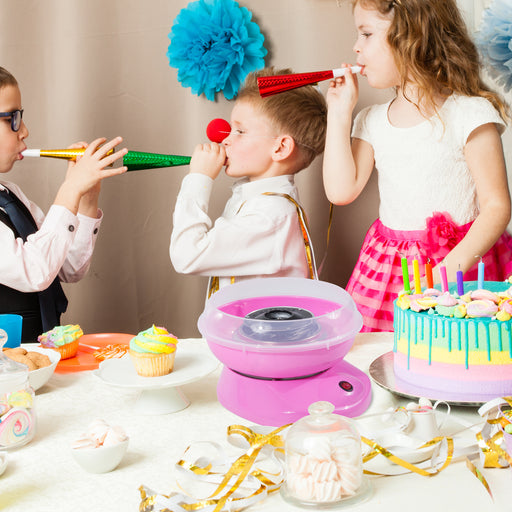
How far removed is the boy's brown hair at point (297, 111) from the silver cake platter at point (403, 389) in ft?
2.47

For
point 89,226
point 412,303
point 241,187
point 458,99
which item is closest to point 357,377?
point 412,303

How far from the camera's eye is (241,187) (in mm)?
1542

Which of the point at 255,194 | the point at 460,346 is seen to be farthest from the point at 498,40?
the point at 460,346

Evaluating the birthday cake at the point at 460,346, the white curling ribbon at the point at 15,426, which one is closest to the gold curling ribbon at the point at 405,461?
the birthday cake at the point at 460,346

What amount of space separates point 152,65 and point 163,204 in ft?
1.17

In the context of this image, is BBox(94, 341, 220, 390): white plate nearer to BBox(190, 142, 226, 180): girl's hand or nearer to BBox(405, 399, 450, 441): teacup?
BBox(405, 399, 450, 441): teacup

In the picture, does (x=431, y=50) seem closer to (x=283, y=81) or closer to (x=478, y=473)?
(x=283, y=81)

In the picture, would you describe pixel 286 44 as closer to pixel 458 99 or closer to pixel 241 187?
pixel 241 187

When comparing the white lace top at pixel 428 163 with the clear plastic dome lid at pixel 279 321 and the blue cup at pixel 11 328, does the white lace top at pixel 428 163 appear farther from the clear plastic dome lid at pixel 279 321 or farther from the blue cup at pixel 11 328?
the blue cup at pixel 11 328

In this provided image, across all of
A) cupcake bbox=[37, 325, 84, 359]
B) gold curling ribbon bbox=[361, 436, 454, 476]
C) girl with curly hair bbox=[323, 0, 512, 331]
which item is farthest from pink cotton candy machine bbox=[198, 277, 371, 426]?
girl with curly hair bbox=[323, 0, 512, 331]

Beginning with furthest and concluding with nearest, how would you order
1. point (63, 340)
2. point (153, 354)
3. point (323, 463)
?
point (63, 340), point (153, 354), point (323, 463)

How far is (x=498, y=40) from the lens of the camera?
125 cm

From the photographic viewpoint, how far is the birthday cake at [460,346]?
730 mm

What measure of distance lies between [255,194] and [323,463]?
98 cm
